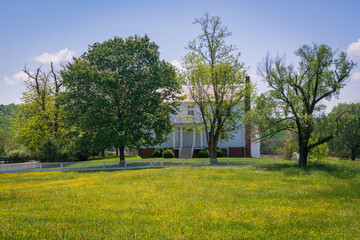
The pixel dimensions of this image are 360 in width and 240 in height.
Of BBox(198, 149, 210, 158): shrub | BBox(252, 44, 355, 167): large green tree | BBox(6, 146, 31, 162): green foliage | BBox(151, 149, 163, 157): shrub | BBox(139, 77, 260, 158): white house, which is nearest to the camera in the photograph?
BBox(252, 44, 355, 167): large green tree

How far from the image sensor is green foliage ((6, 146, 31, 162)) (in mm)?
43844

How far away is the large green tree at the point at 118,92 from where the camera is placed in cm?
3306

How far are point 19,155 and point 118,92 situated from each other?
67.0 feet

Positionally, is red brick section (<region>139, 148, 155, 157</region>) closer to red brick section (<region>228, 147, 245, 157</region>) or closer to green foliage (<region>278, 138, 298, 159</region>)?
red brick section (<region>228, 147, 245, 157</region>)

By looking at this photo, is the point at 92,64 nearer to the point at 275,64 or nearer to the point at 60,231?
the point at 275,64

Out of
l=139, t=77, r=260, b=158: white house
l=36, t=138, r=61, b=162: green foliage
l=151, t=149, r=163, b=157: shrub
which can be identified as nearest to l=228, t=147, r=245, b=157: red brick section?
l=139, t=77, r=260, b=158: white house

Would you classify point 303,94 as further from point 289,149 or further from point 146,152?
point 146,152

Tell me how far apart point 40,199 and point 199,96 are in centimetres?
2406

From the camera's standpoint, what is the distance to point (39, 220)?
10297mm

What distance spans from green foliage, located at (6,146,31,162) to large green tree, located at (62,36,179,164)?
46.5ft

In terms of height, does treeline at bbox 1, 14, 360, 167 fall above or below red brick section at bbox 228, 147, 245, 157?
above

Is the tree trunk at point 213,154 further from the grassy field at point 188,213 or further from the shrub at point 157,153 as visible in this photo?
the grassy field at point 188,213

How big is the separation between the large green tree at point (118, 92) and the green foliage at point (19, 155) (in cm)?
1418

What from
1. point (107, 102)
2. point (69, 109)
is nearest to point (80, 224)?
point (107, 102)
